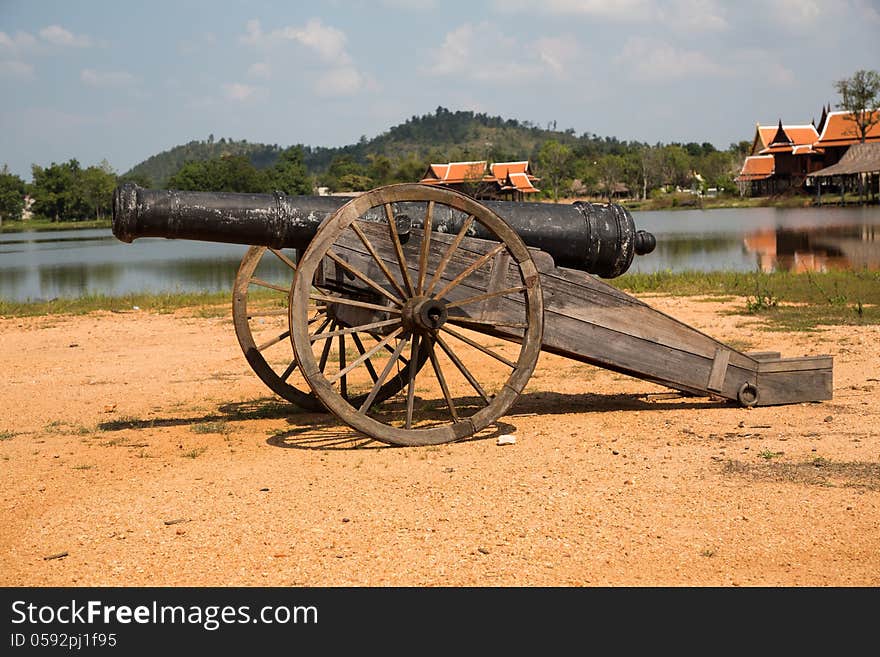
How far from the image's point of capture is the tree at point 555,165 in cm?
10426

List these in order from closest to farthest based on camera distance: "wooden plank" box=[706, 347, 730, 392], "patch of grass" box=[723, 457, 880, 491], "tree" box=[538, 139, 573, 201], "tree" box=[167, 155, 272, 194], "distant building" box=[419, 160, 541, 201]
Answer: "patch of grass" box=[723, 457, 880, 491]
"wooden plank" box=[706, 347, 730, 392]
"distant building" box=[419, 160, 541, 201]
"tree" box=[167, 155, 272, 194]
"tree" box=[538, 139, 573, 201]

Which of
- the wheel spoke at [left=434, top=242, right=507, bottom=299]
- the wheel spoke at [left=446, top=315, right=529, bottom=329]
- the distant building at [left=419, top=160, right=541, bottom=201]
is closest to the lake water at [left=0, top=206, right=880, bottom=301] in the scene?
the wheel spoke at [left=446, top=315, right=529, bottom=329]

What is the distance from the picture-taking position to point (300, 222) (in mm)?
6301

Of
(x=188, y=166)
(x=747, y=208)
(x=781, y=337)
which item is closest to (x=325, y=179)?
(x=188, y=166)

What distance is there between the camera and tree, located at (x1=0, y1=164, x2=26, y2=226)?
98.1 metres

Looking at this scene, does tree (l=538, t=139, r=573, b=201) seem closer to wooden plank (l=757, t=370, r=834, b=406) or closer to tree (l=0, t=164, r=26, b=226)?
tree (l=0, t=164, r=26, b=226)

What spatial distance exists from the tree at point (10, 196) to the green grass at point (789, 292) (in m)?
91.6

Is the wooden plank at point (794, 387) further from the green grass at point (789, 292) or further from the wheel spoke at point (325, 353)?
the green grass at point (789, 292)

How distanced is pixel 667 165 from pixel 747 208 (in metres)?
36.1

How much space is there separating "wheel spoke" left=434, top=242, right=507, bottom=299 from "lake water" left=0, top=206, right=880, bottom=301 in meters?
13.3

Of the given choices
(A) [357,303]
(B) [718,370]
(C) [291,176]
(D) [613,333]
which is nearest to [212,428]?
(A) [357,303]

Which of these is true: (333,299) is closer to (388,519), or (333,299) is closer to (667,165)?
(388,519)

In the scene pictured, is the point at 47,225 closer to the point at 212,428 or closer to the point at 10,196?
the point at 10,196

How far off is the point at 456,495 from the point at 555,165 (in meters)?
104
